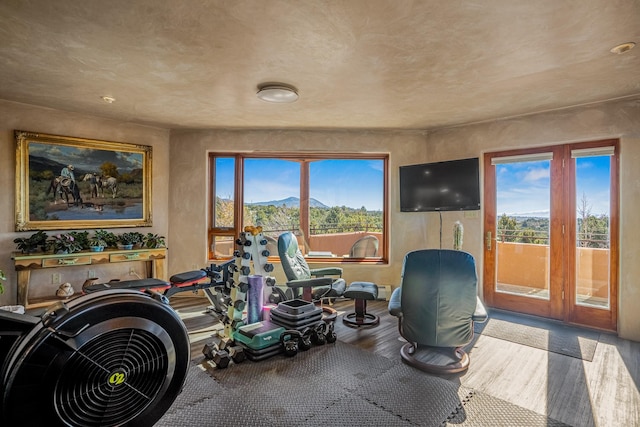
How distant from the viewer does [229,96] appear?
3.50 meters

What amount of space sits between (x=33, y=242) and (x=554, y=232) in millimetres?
5977

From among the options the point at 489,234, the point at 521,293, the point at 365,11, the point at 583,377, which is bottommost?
the point at 583,377

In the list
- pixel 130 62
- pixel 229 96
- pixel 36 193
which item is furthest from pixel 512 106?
pixel 36 193

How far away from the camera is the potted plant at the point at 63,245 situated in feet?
12.7

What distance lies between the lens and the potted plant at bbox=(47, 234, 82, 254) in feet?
12.7

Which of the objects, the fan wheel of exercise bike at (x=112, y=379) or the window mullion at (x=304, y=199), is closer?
the fan wheel of exercise bike at (x=112, y=379)

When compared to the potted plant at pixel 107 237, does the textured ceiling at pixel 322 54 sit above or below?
above

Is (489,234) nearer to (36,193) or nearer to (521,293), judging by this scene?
(521,293)

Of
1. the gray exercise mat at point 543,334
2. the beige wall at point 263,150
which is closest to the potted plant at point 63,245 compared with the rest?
the beige wall at point 263,150

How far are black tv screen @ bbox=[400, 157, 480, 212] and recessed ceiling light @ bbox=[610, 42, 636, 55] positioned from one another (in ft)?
5.78

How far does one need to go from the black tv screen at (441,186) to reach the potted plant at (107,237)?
384cm

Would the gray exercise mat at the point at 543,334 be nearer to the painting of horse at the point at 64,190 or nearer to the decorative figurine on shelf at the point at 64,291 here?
the decorative figurine on shelf at the point at 64,291

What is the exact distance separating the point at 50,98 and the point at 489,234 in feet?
17.7

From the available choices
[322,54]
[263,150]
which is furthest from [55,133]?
[322,54]
